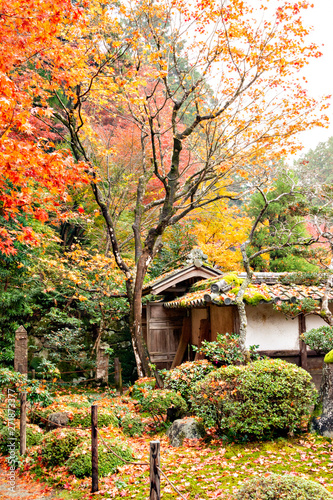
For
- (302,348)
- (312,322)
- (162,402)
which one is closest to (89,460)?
(162,402)

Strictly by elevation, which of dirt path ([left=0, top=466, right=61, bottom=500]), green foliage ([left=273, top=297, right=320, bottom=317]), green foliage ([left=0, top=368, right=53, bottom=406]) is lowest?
dirt path ([left=0, top=466, right=61, bottom=500])

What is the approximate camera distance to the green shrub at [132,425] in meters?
8.15

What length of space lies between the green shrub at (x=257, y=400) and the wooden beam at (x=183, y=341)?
5.89 metres

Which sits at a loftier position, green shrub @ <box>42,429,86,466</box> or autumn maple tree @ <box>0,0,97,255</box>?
autumn maple tree @ <box>0,0,97,255</box>

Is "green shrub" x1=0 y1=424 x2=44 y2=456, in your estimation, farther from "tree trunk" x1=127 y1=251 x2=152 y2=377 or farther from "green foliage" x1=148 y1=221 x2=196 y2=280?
"green foliage" x1=148 y1=221 x2=196 y2=280

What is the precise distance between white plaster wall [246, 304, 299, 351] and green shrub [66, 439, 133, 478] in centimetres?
471

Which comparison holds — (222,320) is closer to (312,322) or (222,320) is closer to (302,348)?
(302,348)

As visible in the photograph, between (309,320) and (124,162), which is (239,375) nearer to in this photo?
(309,320)

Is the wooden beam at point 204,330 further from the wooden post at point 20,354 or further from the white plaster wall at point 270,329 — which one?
the wooden post at point 20,354

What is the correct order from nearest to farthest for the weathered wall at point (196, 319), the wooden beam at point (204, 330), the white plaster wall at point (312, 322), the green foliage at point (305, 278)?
the green foliage at point (305, 278) < the white plaster wall at point (312, 322) < the wooden beam at point (204, 330) < the weathered wall at point (196, 319)

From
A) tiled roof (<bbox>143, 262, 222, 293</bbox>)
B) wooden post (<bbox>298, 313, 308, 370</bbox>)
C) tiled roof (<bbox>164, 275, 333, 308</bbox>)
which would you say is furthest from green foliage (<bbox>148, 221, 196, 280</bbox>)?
wooden post (<bbox>298, 313, 308, 370</bbox>)

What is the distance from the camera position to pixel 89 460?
5.93 m

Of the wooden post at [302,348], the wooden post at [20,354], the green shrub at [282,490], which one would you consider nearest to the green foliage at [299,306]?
the wooden post at [302,348]

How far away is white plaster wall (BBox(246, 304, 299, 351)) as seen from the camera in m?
10.1
